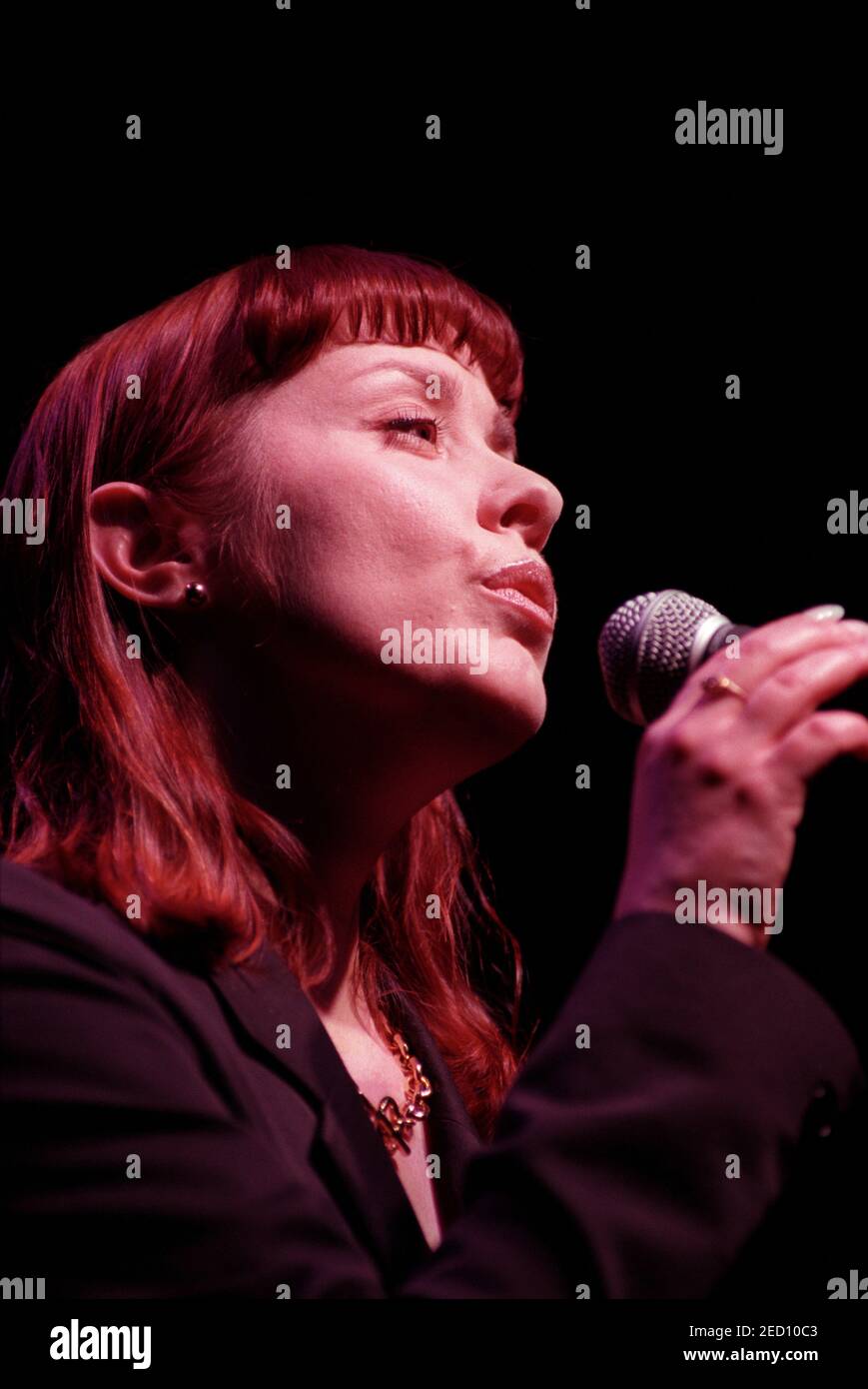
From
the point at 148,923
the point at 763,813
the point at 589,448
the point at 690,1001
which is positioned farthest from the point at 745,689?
the point at 589,448

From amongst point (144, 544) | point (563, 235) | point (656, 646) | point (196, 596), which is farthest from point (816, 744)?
point (563, 235)

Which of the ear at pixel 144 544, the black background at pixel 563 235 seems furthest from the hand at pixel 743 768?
the black background at pixel 563 235

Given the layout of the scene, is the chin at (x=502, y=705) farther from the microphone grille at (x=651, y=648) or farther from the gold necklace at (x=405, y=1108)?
the gold necklace at (x=405, y=1108)

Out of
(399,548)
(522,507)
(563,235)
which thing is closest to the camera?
(399,548)

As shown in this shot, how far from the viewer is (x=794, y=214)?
84.2 inches

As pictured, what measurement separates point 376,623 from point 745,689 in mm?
507

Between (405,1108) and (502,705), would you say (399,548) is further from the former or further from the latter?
(405,1108)

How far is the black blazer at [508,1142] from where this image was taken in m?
0.97

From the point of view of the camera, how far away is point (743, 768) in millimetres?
1068

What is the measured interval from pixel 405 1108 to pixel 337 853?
12.6 inches

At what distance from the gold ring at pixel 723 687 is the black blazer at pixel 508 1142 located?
0.20m

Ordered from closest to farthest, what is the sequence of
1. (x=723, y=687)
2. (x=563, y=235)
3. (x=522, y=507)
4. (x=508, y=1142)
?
(x=508, y=1142) < (x=723, y=687) < (x=522, y=507) < (x=563, y=235)

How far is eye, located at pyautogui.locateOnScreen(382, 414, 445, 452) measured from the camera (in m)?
1.58

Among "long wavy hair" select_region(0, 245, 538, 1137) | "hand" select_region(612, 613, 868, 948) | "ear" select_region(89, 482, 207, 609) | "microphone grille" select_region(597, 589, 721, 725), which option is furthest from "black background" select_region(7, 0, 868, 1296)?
"hand" select_region(612, 613, 868, 948)
